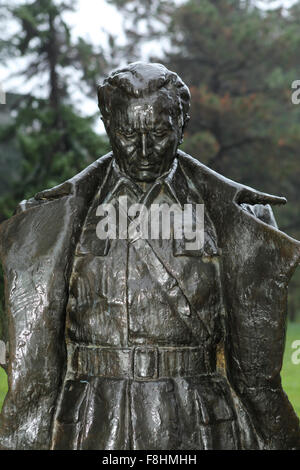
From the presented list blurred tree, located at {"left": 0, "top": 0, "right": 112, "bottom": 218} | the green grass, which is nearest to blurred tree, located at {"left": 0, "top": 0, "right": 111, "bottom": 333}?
blurred tree, located at {"left": 0, "top": 0, "right": 112, "bottom": 218}

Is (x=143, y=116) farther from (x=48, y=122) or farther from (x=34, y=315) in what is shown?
(x=48, y=122)

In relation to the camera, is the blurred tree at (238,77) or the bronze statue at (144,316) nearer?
the bronze statue at (144,316)

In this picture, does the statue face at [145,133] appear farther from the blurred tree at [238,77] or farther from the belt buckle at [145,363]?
the blurred tree at [238,77]

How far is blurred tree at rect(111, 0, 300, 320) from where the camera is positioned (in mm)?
12453

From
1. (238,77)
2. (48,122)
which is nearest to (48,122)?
(48,122)

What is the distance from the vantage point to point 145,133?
7.48ft

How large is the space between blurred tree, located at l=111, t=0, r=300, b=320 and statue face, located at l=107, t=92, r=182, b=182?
953 centimetres

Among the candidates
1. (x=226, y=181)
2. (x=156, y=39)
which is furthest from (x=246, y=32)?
(x=226, y=181)

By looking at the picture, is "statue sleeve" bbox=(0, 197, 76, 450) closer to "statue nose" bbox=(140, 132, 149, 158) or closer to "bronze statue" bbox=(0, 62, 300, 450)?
"bronze statue" bbox=(0, 62, 300, 450)

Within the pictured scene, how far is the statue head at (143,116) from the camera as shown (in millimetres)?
2273

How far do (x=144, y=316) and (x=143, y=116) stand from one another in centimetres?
68

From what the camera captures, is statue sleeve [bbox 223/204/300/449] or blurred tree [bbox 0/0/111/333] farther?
blurred tree [bbox 0/0/111/333]

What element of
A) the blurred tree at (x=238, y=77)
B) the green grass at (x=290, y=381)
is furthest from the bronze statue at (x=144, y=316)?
the blurred tree at (x=238, y=77)

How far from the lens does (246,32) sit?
12.4 meters
